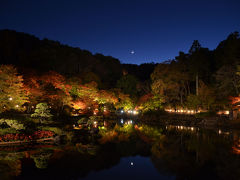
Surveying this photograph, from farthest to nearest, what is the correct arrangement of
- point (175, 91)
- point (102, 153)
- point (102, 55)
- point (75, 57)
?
1. point (102, 55)
2. point (75, 57)
3. point (175, 91)
4. point (102, 153)

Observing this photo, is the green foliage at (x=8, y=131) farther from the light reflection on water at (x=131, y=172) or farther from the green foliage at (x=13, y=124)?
the light reflection on water at (x=131, y=172)

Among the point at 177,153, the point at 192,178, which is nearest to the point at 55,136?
the point at 177,153

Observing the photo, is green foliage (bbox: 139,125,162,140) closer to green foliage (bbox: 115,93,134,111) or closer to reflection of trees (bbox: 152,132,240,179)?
reflection of trees (bbox: 152,132,240,179)

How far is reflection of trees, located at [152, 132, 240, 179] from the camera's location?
24.8 feet

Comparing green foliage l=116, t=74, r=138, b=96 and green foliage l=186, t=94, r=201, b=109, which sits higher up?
green foliage l=116, t=74, r=138, b=96

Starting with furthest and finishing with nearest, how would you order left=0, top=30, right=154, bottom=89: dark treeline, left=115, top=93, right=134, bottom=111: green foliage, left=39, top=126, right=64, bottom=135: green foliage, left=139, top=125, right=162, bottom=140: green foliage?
1. left=115, top=93, right=134, bottom=111: green foliage
2. left=0, top=30, right=154, bottom=89: dark treeline
3. left=139, top=125, right=162, bottom=140: green foliage
4. left=39, top=126, right=64, bottom=135: green foliage

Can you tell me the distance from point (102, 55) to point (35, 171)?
49.3m

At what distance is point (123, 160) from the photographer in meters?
9.55

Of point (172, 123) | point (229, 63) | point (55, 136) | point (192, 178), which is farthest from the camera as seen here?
point (229, 63)

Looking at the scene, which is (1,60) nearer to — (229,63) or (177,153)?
(177,153)

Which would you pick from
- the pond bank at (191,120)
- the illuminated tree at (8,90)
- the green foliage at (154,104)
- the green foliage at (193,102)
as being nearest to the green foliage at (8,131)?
the illuminated tree at (8,90)

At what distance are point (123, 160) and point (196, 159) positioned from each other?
3502mm

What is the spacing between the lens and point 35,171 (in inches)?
296

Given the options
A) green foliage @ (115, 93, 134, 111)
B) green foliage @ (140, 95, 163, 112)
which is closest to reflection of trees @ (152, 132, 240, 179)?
green foliage @ (140, 95, 163, 112)
